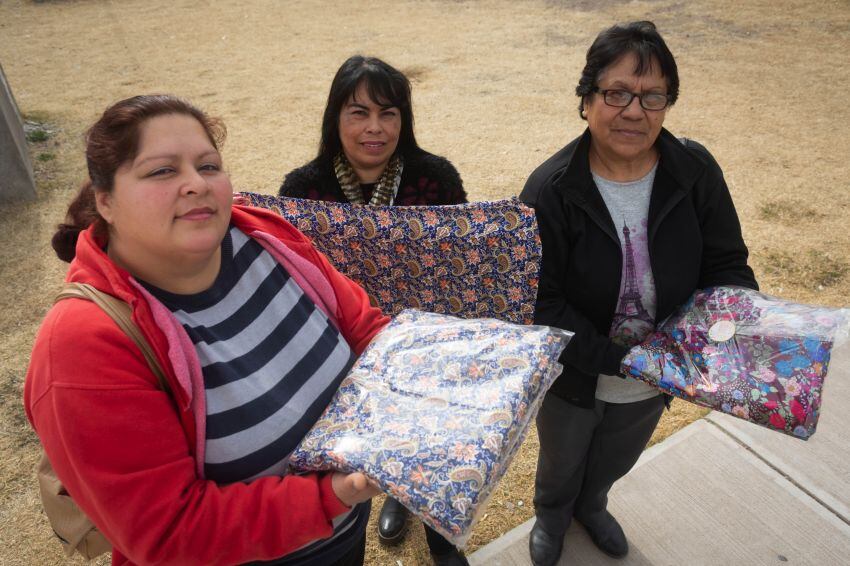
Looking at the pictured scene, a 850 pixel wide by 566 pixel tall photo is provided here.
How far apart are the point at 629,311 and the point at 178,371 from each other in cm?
152

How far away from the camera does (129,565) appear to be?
1.49 metres

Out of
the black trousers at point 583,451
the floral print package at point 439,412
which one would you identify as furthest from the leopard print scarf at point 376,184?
the black trousers at point 583,451

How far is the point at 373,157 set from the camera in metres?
2.48

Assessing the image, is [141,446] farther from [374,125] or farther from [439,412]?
[374,125]

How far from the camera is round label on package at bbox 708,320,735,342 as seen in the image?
5.98ft

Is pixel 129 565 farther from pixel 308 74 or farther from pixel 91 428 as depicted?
pixel 308 74

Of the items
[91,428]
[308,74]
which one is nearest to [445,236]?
[91,428]

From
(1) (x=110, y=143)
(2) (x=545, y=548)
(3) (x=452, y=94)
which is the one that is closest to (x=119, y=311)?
(1) (x=110, y=143)

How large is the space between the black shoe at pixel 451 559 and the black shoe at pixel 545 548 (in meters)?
0.32

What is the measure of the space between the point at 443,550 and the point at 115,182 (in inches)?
82.1

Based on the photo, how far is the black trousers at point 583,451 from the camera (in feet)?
7.63

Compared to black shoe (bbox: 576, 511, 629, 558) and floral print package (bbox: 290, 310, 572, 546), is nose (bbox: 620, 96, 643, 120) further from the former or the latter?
black shoe (bbox: 576, 511, 629, 558)

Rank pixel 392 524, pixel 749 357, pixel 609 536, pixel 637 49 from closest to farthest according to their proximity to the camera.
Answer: pixel 749 357
pixel 637 49
pixel 609 536
pixel 392 524

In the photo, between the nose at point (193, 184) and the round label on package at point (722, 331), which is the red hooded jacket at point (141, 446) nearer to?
the nose at point (193, 184)
